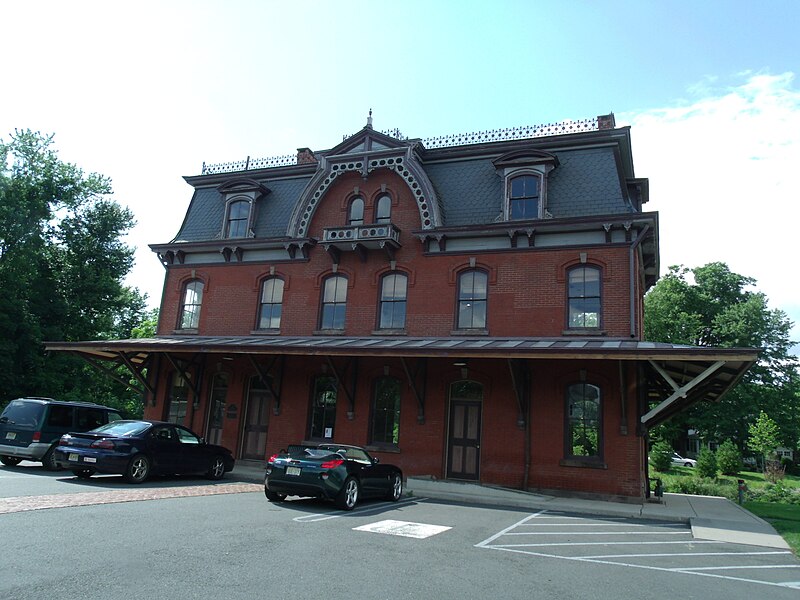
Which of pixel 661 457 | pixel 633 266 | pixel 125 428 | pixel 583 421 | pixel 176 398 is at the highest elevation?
pixel 633 266

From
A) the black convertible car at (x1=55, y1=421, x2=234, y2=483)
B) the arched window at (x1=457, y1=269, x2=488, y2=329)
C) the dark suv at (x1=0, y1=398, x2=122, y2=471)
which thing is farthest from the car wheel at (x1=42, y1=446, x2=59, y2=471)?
the arched window at (x1=457, y1=269, x2=488, y2=329)

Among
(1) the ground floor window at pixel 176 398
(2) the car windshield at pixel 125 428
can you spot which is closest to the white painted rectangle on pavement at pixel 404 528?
(2) the car windshield at pixel 125 428

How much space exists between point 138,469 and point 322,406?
7.18 m

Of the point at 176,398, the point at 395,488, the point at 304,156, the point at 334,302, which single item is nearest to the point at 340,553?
the point at 395,488

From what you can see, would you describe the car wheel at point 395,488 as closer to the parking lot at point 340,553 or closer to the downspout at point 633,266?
the parking lot at point 340,553

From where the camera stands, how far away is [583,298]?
54.0 ft

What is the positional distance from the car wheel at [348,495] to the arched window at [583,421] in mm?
6919

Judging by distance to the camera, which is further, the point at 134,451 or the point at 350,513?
the point at 134,451

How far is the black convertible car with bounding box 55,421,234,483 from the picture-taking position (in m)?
12.1

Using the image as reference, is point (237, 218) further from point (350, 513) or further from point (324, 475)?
point (350, 513)

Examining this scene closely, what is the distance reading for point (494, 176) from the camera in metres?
18.7

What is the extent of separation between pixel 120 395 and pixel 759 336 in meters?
46.4

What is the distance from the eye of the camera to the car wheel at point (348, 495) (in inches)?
418

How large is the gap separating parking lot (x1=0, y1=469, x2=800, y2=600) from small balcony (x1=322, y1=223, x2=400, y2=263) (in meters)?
9.33
